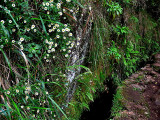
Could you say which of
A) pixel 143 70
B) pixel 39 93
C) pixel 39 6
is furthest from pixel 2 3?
pixel 143 70

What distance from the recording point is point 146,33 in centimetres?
480

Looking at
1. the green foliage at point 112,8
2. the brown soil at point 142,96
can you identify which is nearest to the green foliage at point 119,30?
the green foliage at point 112,8

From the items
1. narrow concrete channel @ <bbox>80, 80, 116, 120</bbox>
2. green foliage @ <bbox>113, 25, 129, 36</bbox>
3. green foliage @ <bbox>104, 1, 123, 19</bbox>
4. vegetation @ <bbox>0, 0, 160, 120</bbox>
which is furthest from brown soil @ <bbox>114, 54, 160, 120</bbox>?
green foliage @ <bbox>104, 1, 123, 19</bbox>

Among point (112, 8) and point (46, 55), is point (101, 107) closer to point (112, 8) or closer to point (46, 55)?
point (46, 55)

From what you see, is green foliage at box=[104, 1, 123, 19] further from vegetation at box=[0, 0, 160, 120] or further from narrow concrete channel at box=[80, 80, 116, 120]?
narrow concrete channel at box=[80, 80, 116, 120]

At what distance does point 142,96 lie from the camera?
294 cm

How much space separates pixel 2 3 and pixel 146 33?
4608mm

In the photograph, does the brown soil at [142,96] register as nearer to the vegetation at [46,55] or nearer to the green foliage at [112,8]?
the vegetation at [46,55]

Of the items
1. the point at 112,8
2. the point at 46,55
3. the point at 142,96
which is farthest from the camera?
the point at 112,8

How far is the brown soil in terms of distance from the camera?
247 cm

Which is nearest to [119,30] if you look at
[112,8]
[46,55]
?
[112,8]

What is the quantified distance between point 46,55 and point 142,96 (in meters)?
2.29

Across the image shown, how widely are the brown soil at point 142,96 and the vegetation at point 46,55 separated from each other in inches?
8.0

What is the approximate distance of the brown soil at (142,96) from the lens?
247cm
